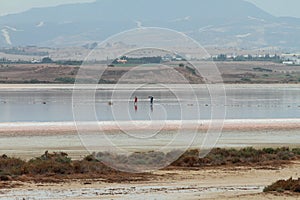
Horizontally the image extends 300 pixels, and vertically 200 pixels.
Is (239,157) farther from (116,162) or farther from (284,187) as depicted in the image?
(284,187)

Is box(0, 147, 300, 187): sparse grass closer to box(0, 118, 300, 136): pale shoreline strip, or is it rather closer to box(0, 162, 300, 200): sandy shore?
box(0, 162, 300, 200): sandy shore

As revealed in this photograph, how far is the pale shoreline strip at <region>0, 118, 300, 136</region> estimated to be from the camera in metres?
38.5

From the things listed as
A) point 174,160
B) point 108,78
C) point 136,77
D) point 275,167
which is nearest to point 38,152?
point 174,160

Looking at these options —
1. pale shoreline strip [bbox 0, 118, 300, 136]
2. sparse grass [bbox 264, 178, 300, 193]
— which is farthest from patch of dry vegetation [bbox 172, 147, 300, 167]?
pale shoreline strip [bbox 0, 118, 300, 136]

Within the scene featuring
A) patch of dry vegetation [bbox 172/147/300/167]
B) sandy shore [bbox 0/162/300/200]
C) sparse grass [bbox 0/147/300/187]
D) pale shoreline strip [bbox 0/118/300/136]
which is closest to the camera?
sandy shore [bbox 0/162/300/200]

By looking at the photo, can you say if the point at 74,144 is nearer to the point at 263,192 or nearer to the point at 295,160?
the point at 295,160

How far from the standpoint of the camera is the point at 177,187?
2006cm

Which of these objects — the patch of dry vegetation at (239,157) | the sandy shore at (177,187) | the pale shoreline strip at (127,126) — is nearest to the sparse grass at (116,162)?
the patch of dry vegetation at (239,157)

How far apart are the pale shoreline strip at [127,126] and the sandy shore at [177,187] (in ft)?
40.4

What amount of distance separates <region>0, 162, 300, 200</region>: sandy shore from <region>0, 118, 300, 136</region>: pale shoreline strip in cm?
1231

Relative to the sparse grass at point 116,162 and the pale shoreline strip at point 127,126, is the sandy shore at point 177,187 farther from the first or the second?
the pale shoreline strip at point 127,126

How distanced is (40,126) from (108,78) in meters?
71.6

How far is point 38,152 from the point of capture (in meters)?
29.5

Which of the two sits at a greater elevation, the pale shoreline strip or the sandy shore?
the pale shoreline strip
